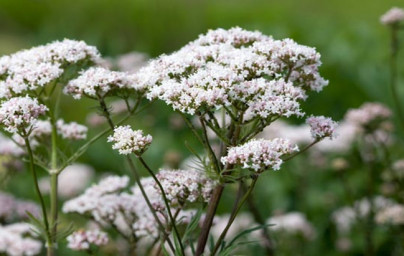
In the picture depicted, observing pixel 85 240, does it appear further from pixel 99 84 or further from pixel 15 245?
pixel 99 84

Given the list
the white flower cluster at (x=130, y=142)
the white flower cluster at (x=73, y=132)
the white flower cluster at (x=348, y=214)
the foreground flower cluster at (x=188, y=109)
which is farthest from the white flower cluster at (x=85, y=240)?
the white flower cluster at (x=348, y=214)

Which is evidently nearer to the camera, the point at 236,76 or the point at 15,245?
the point at 236,76

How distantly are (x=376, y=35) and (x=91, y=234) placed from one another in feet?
25.7

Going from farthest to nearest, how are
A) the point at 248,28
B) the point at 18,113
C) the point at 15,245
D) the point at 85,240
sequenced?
the point at 248,28
the point at 15,245
the point at 85,240
the point at 18,113

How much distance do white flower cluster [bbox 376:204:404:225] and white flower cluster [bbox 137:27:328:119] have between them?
1723mm

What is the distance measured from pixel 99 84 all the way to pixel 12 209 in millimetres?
1879

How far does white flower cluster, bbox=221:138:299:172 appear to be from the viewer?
8.55 ft

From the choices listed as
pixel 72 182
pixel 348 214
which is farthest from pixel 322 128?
pixel 72 182

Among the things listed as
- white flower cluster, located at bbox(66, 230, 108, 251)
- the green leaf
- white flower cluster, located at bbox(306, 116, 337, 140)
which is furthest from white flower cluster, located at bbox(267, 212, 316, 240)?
white flower cluster, located at bbox(306, 116, 337, 140)

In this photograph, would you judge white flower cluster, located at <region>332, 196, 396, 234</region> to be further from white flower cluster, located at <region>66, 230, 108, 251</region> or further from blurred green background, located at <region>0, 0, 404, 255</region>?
white flower cluster, located at <region>66, 230, 108, 251</region>

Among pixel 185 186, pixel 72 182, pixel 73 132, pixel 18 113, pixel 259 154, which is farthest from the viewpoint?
pixel 72 182

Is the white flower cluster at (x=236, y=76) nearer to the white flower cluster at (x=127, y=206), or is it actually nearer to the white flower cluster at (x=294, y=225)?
the white flower cluster at (x=127, y=206)

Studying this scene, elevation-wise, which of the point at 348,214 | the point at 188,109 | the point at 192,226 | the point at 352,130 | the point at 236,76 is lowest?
the point at 192,226

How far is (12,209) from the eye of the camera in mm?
4598
